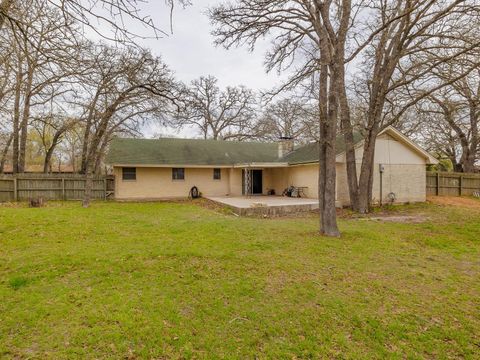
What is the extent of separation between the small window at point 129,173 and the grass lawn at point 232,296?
371 inches

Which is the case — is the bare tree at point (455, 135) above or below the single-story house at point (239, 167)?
above

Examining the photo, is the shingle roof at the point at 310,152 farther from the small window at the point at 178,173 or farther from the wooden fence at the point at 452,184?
the wooden fence at the point at 452,184

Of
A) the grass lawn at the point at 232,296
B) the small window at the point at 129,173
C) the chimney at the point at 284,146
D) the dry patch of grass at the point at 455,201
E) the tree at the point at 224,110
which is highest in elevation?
the tree at the point at 224,110

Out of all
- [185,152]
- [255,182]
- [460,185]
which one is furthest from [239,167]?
[460,185]

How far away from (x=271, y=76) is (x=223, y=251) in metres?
8.05

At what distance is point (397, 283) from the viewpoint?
484 cm

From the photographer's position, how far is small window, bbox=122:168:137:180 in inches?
670

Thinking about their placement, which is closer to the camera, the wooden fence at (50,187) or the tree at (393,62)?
the tree at (393,62)

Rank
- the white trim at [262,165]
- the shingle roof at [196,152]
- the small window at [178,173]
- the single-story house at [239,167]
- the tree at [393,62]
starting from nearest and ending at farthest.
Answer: the tree at [393,62] → the single-story house at [239,167] → the white trim at [262,165] → the shingle roof at [196,152] → the small window at [178,173]

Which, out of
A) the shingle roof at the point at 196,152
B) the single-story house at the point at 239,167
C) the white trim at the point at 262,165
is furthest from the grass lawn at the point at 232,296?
the shingle roof at the point at 196,152

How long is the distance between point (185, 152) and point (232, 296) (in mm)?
16020

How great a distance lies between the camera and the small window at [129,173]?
17.0 metres

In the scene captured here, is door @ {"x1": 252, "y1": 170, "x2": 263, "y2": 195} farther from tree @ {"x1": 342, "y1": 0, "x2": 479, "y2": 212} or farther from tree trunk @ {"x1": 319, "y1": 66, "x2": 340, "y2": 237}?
tree trunk @ {"x1": 319, "y1": 66, "x2": 340, "y2": 237}

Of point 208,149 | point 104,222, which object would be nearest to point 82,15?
point 104,222
